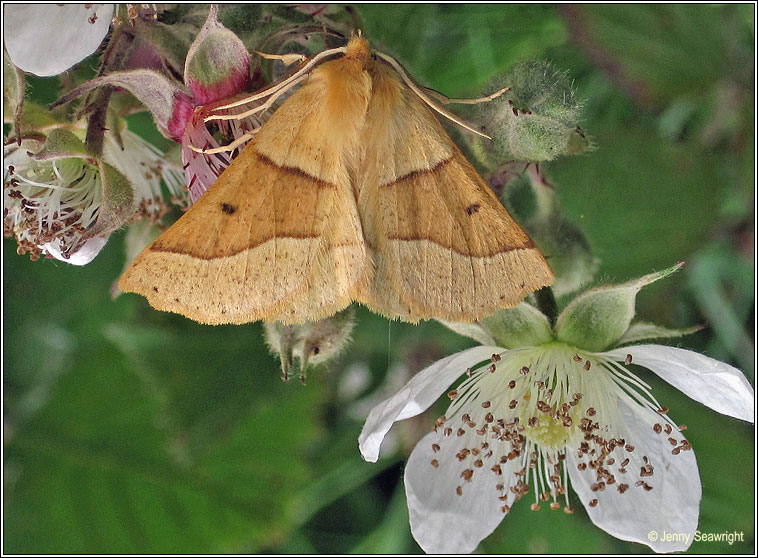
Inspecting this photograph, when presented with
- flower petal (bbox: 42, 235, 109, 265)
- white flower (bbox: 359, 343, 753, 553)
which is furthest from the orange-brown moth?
white flower (bbox: 359, 343, 753, 553)

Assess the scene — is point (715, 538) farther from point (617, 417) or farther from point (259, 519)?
point (259, 519)

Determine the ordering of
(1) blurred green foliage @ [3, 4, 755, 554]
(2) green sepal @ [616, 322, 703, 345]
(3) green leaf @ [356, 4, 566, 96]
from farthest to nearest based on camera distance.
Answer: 1. (1) blurred green foliage @ [3, 4, 755, 554]
2. (3) green leaf @ [356, 4, 566, 96]
3. (2) green sepal @ [616, 322, 703, 345]

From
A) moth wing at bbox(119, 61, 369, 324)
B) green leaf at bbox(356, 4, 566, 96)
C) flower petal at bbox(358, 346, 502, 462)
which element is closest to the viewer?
moth wing at bbox(119, 61, 369, 324)

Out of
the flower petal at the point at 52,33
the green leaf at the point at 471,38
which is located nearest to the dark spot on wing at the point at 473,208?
the flower petal at the point at 52,33

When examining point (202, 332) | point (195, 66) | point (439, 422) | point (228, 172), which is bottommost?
point (202, 332)

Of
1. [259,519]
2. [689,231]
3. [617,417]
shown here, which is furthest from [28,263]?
[689,231]

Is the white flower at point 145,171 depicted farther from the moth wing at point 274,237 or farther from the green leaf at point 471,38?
the green leaf at point 471,38

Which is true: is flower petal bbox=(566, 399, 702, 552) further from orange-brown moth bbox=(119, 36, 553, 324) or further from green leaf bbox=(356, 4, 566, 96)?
green leaf bbox=(356, 4, 566, 96)
